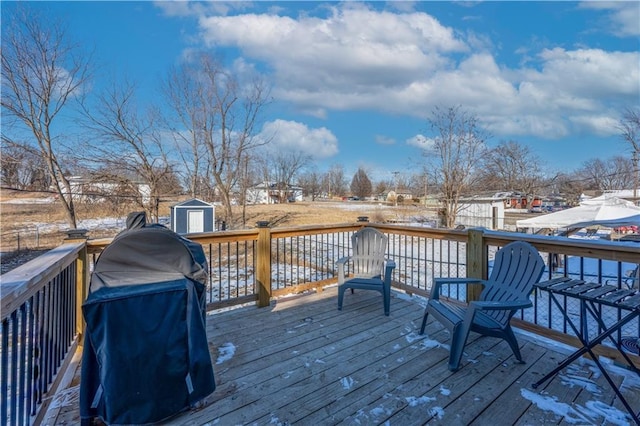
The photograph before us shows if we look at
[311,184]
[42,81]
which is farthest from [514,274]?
[311,184]

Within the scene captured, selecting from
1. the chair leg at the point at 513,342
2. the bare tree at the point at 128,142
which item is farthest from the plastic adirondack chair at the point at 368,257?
the bare tree at the point at 128,142

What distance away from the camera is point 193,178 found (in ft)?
32.9

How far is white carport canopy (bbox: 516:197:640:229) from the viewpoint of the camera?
7.33 meters

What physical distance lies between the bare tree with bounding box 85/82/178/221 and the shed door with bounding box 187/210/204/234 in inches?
32.5

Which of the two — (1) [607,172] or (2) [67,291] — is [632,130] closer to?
(1) [607,172]

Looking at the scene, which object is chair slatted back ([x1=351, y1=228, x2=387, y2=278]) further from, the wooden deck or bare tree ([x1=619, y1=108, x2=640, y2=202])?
bare tree ([x1=619, y1=108, x2=640, y2=202])

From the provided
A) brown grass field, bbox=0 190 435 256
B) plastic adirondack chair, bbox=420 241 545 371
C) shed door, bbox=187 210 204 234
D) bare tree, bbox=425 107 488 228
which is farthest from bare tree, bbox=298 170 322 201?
plastic adirondack chair, bbox=420 241 545 371

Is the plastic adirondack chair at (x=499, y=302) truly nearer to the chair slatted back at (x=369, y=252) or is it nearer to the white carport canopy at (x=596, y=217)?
the chair slatted back at (x=369, y=252)

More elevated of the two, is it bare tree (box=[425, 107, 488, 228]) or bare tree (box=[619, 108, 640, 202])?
bare tree (box=[619, 108, 640, 202])

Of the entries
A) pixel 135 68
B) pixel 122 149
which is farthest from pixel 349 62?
pixel 122 149

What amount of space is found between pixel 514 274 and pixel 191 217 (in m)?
8.08

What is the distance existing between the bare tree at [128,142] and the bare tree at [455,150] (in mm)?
9803

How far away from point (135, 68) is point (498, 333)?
9826mm

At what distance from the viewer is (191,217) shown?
8.66 m
